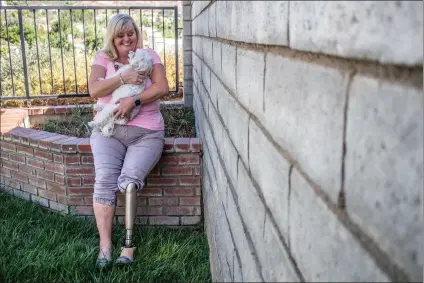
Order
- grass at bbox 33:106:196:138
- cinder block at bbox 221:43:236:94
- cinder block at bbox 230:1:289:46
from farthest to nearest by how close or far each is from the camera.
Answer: grass at bbox 33:106:196:138
cinder block at bbox 221:43:236:94
cinder block at bbox 230:1:289:46

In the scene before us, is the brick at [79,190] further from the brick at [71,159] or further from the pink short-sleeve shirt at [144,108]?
the pink short-sleeve shirt at [144,108]

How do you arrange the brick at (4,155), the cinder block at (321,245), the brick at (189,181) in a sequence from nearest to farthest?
the cinder block at (321,245) → the brick at (189,181) → the brick at (4,155)

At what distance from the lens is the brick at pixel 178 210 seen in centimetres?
362

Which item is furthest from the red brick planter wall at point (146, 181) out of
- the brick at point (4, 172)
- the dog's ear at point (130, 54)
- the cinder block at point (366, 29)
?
the cinder block at point (366, 29)

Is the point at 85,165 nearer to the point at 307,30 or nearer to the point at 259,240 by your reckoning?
the point at 259,240

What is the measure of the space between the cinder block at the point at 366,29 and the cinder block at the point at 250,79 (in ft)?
0.79

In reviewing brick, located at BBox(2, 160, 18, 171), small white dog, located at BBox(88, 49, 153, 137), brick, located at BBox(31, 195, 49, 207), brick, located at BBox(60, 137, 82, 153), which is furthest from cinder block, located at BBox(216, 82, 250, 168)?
brick, located at BBox(2, 160, 18, 171)

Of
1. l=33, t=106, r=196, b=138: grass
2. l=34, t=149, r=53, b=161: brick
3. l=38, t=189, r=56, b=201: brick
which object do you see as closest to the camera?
l=34, t=149, r=53, b=161: brick

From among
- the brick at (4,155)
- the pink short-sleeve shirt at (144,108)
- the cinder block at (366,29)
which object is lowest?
the brick at (4,155)

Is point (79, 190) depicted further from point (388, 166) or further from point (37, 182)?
point (388, 166)

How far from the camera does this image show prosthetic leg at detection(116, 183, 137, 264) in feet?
9.69

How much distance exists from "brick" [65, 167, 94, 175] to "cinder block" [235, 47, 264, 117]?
2.39 m

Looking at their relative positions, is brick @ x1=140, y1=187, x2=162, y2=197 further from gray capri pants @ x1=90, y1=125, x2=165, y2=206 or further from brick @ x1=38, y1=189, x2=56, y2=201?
brick @ x1=38, y1=189, x2=56, y2=201

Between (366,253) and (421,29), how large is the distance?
10.3 inches
